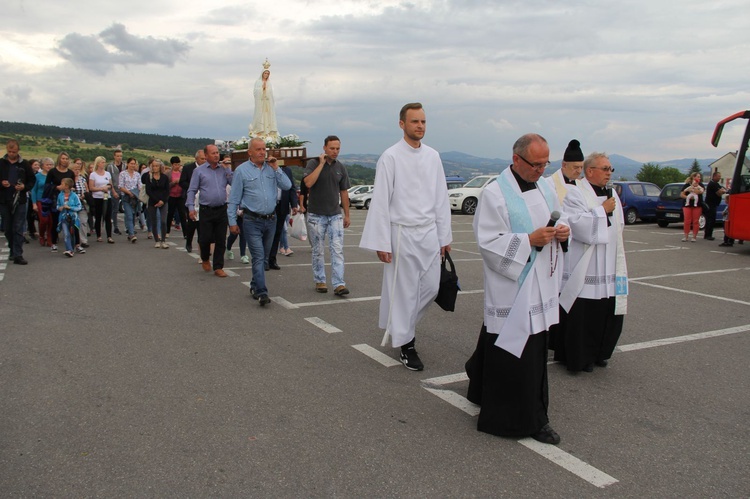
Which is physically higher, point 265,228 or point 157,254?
point 265,228

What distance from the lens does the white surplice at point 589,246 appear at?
4.91 metres

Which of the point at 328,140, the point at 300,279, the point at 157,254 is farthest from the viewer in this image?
the point at 157,254

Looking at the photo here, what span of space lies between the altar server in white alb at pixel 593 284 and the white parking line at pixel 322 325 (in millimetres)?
2222

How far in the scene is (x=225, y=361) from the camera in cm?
525

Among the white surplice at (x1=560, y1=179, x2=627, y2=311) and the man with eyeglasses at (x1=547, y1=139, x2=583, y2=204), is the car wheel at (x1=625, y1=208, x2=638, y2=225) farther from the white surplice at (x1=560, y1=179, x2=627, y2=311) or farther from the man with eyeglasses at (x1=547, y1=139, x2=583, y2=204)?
the man with eyeglasses at (x1=547, y1=139, x2=583, y2=204)

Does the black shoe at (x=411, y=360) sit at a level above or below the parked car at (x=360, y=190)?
below

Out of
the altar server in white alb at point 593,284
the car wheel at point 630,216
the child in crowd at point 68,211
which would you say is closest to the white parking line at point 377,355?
the altar server in white alb at point 593,284

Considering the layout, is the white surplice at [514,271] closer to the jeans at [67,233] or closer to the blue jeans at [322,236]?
the blue jeans at [322,236]

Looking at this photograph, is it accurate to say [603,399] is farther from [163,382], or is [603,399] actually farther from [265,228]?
[265,228]

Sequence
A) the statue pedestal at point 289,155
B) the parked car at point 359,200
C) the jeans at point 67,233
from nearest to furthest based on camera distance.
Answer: the jeans at point 67,233 < the statue pedestal at point 289,155 < the parked car at point 359,200

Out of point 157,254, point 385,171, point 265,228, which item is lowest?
point 157,254

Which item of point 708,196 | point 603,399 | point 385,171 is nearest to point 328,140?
point 385,171

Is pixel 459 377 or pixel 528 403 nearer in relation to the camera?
pixel 528 403

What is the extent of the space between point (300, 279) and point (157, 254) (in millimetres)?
4026
